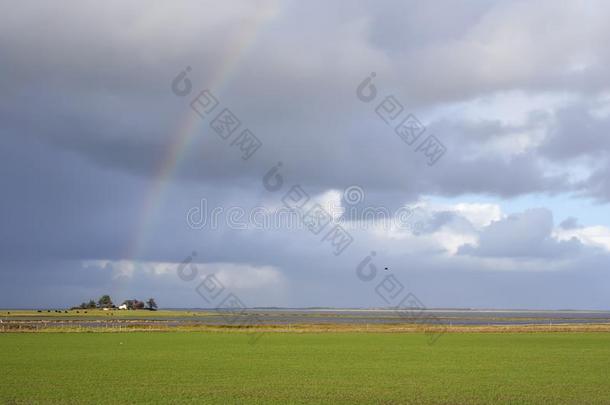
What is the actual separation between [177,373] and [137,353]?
14.8 meters

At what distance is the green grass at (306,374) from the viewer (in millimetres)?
24469

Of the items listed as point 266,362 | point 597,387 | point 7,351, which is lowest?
point 597,387

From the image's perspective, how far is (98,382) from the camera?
28.5 metres

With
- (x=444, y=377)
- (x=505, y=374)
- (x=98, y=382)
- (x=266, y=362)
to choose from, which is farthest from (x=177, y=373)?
(x=505, y=374)

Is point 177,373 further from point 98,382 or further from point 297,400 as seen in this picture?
point 297,400

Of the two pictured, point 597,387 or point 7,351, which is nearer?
point 597,387

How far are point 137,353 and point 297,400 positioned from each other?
→ 25.7 m

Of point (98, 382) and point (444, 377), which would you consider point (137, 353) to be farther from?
point (444, 377)

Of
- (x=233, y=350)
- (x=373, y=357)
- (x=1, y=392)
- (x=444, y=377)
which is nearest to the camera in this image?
(x=1, y=392)

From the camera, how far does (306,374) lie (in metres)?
32.5

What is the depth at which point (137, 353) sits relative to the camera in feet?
151

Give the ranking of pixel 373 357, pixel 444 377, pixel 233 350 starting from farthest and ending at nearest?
pixel 233 350
pixel 373 357
pixel 444 377

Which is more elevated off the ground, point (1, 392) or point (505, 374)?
point (1, 392)

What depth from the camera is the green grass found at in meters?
24.5
